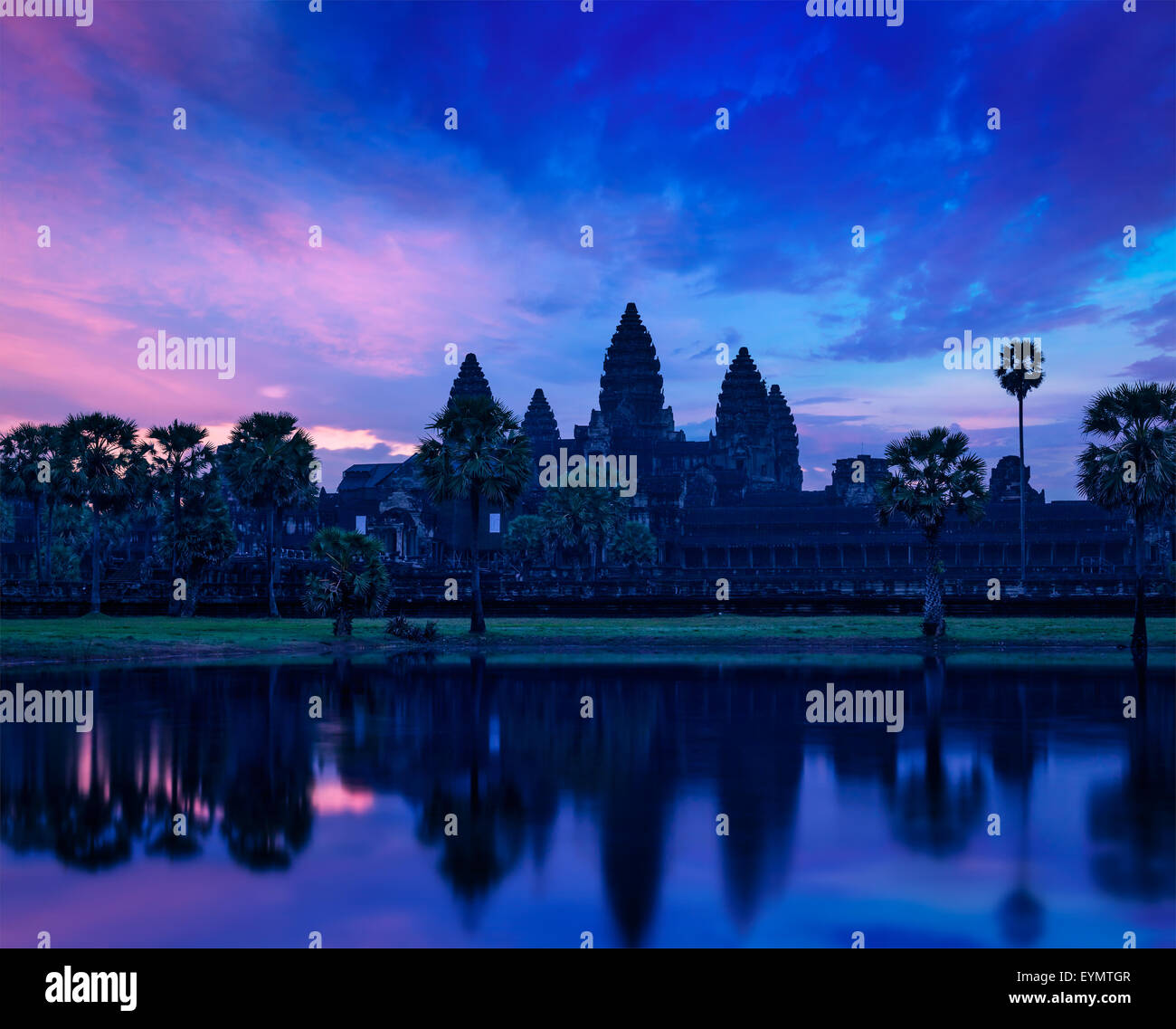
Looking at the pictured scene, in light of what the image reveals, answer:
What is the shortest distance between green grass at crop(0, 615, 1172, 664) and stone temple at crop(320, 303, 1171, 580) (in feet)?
32.7

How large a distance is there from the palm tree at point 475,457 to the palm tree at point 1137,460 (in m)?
20.6

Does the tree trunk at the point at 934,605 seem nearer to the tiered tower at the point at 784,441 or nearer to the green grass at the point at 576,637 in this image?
the green grass at the point at 576,637

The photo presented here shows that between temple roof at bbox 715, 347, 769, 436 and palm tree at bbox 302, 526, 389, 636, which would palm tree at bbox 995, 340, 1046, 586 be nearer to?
palm tree at bbox 302, 526, 389, 636

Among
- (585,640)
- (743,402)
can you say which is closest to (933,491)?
(585,640)

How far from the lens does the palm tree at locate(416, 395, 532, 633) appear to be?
4241cm

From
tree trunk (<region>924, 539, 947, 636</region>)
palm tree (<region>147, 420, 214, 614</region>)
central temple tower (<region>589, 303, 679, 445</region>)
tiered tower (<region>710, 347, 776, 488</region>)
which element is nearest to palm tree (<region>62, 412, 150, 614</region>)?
palm tree (<region>147, 420, 214, 614</region>)

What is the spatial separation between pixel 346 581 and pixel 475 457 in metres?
7.14

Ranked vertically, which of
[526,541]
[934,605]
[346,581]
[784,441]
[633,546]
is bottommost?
[934,605]

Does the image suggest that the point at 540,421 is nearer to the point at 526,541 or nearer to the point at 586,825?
the point at 526,541

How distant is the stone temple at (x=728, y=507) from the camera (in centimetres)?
8912

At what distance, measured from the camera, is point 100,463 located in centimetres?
5488

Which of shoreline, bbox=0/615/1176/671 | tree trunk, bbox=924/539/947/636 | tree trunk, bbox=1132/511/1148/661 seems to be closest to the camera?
shoreline, bbox=0/615/1176/671

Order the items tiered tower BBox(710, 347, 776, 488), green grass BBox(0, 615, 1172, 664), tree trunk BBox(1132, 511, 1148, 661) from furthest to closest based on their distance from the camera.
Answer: tiered tower BBox(710, 347, 776, 488), green grass BBox(0, 615, 1172, 664), tree trunk BBox(1132, 511, 1148, 661)
